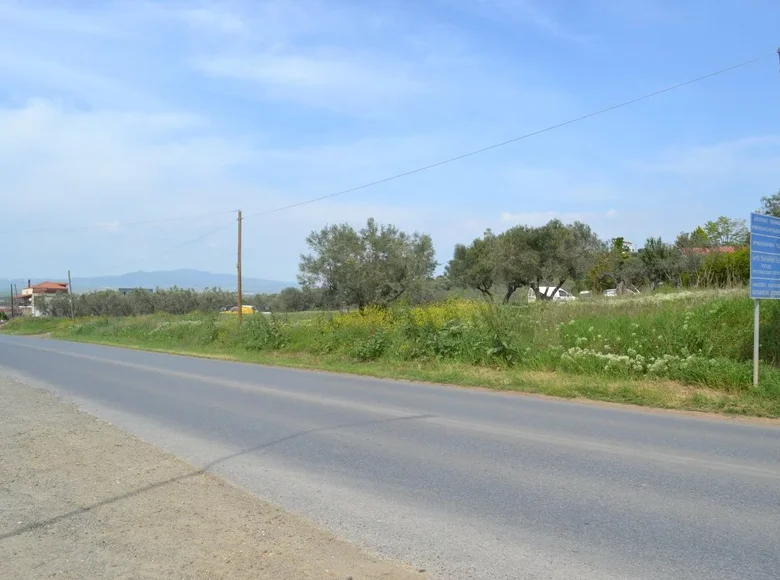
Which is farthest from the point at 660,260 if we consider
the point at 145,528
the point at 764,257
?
the point at 145,528

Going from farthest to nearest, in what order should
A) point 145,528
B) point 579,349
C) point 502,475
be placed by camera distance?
point 579,349 → point 502,475 → point 145,528

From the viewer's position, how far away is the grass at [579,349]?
13.2 meters

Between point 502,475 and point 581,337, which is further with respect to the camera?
point 581,337

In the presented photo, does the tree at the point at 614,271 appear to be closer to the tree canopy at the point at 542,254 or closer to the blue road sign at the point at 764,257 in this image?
the tree canopy at the point at 542,254

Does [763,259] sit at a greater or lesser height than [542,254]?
lesser

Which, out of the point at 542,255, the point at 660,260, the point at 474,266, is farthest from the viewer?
the point at 474,266

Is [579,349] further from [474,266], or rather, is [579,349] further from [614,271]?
[474,266]

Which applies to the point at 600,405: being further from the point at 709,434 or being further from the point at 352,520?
the point at 352,520

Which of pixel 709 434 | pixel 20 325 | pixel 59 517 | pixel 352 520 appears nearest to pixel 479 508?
pixel 352 520

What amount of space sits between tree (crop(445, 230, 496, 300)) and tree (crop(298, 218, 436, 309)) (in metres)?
9.47

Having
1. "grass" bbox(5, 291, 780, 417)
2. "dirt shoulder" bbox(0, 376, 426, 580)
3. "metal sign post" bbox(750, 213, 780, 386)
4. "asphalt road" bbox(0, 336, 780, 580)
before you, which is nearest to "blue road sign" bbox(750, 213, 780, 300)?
"metal sign post" bbox(750, 213, 780, 386)

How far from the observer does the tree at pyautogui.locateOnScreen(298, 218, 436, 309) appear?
49.2 m

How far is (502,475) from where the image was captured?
7.54 m

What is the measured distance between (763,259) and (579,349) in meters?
4.66
